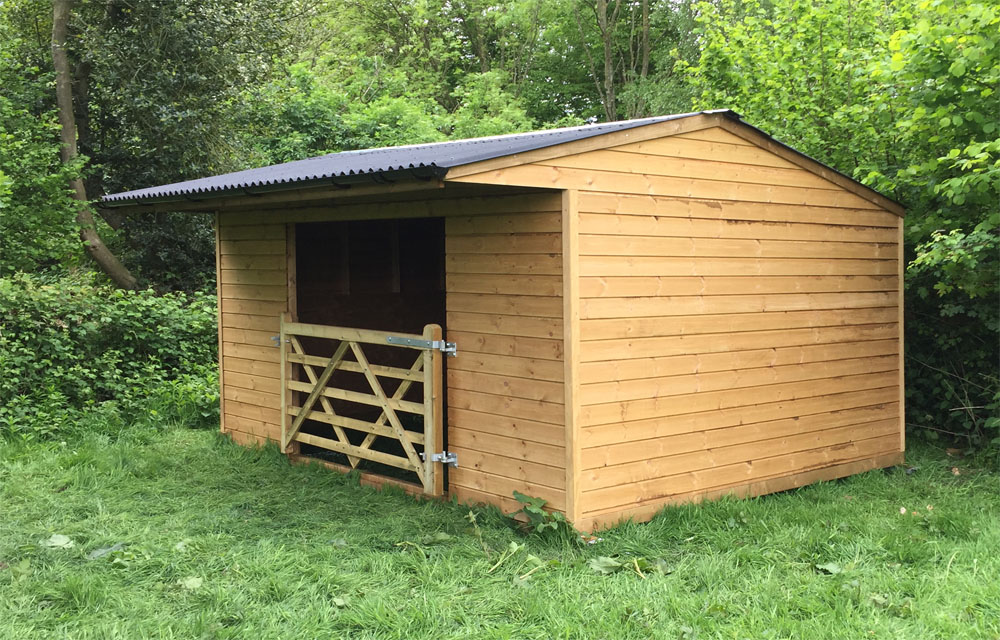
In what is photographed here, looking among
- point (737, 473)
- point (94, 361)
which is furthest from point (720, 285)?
point (94, 361)

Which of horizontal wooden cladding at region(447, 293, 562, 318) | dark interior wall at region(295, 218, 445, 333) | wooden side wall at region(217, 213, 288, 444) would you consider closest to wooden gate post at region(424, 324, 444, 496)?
horizontal wooden cladding at region(447, 293, 562, 318)

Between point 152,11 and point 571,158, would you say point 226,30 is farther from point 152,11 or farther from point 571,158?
point 571,158

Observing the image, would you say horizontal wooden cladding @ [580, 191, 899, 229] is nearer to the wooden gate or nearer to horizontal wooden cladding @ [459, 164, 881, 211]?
horizontal wooden cladding @ [459, 164, 881, 211]

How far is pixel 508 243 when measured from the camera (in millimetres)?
5348

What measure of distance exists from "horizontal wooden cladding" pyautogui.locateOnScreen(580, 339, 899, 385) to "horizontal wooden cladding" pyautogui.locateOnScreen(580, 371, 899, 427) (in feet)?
0.46

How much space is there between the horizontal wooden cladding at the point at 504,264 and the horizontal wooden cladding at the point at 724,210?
1.13 feet

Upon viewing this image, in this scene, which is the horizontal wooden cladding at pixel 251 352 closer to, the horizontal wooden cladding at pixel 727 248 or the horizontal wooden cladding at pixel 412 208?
the horizontal wooden cladding at pixel 412 208

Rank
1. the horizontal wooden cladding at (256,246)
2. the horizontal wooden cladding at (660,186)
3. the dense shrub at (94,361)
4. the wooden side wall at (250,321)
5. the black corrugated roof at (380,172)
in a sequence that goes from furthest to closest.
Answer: the dense shrub at (94,361) < the wooden side wall at (250,321) < the horizontal wooden cladding at (256,246) < the horizontal wooden cladding at (660,186) < the black corrugated roof at (380,172)

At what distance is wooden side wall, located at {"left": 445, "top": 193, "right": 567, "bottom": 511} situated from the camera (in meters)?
5.11

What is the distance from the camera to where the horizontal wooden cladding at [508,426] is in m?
5.10

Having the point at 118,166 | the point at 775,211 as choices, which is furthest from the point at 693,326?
→ the point at 118,166

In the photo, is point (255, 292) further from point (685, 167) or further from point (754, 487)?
point (754, 487)

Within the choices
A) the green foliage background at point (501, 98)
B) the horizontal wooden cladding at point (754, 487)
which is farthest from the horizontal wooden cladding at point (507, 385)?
the green foliage background at point (501, 98)

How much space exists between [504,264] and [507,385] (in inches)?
27.4
